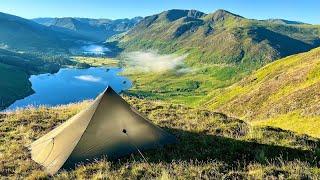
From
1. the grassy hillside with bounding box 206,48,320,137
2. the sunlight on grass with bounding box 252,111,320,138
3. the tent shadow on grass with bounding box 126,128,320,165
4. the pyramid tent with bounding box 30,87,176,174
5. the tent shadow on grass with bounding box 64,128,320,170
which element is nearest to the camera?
the tent shadow on grass with bounding box 64,128,320,170

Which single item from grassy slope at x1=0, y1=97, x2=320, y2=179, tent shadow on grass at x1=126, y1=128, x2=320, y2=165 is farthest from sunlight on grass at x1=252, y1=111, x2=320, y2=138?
tent shadow on grass at x1=126, y1=128, x2=320, y2=165

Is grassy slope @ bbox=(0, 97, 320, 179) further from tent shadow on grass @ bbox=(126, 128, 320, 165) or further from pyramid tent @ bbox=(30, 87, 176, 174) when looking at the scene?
pyramid tent @ bbox=(30, 87, 176, 174)

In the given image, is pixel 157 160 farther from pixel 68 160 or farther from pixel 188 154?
pixel 68 160

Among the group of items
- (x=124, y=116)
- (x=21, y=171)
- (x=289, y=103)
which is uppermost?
(x=124, y=116)

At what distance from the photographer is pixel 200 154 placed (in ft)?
61.8

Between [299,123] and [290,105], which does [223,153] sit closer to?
[299,123]

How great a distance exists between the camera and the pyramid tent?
18734 millimetres

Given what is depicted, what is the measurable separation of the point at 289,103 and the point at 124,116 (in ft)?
210

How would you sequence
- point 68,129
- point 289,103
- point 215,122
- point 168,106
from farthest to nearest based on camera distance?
point 289,103 < point 168,106 < point 215,122 < point 68,129

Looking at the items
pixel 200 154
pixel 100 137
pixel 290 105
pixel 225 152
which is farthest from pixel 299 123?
pixel 100 137

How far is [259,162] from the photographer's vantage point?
701 inches

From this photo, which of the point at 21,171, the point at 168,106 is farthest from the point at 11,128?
the point at 168,106

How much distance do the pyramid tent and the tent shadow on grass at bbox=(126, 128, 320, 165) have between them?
96cm

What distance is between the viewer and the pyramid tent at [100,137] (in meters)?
18.7
